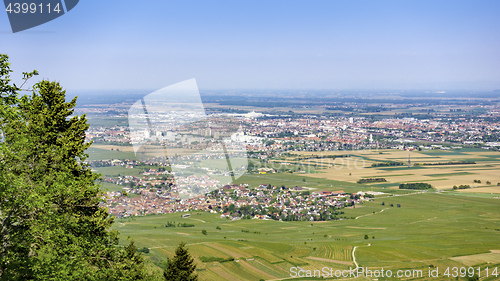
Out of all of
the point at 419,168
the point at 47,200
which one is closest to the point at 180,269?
the point at 47,200

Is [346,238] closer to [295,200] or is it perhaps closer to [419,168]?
[295,200]

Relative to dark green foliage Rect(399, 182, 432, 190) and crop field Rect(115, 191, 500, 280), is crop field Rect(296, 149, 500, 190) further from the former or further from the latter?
crop field Rect(115, 191, 500, 280)

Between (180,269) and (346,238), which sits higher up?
(180,269)

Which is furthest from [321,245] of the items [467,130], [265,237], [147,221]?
[467,130]

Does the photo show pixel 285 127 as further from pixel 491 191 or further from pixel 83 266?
pixel 83 266

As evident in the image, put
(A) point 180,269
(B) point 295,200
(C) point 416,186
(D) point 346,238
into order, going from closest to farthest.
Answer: (A) point 180,269, (D) point 346,238, (B) point 295,200, (C) point 416,186

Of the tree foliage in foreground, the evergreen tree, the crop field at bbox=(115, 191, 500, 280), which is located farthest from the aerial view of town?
the evergreen tree
